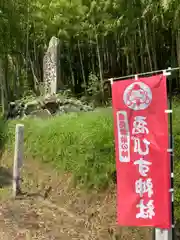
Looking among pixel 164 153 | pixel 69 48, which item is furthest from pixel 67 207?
pixel 69 48

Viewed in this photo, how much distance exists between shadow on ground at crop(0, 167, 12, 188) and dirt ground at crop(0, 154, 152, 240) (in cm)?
2

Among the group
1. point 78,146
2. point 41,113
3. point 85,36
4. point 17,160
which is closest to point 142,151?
point 78,146

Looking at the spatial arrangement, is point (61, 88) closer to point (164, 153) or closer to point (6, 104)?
point (6, 104)

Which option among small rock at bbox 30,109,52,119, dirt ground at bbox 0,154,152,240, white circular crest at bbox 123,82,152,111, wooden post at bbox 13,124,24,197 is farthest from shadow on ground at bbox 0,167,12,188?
white circular crest at bbox 123,82,152,111

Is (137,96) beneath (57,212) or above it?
above

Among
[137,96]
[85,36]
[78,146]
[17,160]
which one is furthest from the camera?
[85,36]

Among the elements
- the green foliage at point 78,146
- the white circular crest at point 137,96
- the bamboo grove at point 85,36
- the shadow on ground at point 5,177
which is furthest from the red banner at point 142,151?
the bamboo grove at point 85,36

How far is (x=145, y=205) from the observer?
3430 mm

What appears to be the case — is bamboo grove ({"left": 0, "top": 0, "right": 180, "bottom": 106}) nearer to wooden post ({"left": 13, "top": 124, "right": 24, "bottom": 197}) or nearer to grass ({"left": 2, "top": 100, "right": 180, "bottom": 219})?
grass ({"left": 2, "top": 100, "right": 180, "bottom": 219})

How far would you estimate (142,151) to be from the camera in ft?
11.2

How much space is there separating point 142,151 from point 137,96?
465 mm

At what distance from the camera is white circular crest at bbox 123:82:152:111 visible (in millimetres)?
3350

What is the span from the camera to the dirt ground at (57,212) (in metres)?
4.67

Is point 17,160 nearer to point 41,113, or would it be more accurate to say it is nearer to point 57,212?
point 57,212
